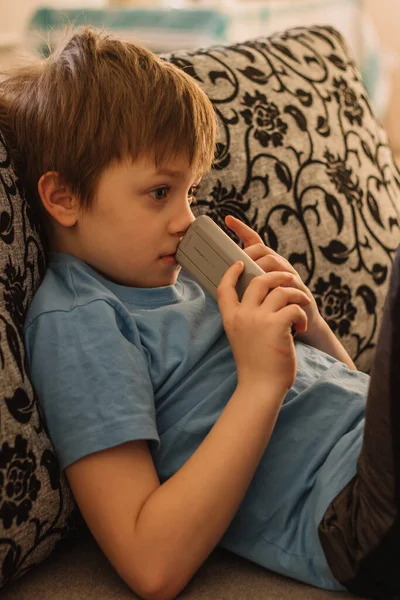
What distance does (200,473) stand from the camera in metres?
0.70

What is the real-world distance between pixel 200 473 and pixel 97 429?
10 cm

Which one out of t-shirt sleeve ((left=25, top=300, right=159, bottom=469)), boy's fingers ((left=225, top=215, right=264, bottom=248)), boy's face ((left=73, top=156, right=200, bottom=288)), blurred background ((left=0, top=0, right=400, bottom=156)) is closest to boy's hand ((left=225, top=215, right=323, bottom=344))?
boy's fingers ((left=225, top=215, right=264, bottom=248))

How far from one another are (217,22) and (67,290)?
5.32 ft

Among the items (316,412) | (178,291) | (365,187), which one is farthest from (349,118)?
(316,412)

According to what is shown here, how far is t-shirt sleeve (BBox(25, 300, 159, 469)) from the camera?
0.71 meters

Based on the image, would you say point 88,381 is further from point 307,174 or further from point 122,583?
point 307,174

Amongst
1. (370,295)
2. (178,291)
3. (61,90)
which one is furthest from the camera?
(370,295)

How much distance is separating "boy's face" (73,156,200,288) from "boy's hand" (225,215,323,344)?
0.33 feet

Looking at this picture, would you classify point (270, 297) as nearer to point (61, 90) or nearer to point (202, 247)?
point (202, 247)

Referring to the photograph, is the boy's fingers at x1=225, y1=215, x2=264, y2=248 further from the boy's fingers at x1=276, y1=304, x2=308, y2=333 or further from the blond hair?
the boy's fingers at x1=276, y1=304, x2=308, y2=333

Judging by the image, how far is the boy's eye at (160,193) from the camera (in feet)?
2.65

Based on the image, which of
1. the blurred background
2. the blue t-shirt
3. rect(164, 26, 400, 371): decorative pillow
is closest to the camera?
the blue t-shirt

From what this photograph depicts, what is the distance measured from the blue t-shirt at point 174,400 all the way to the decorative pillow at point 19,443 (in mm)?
18

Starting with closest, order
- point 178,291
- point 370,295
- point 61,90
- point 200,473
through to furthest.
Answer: point 200,473
point 61,90
point 178,291
point 370,295
